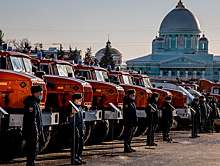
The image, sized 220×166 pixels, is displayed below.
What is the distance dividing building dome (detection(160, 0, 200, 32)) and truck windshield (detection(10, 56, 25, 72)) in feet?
412

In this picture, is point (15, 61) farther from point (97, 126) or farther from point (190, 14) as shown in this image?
point (190, 14)

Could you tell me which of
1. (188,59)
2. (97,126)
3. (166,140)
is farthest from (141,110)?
(188,59)

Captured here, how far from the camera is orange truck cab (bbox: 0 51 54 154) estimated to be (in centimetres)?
1340

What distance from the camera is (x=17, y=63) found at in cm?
1593

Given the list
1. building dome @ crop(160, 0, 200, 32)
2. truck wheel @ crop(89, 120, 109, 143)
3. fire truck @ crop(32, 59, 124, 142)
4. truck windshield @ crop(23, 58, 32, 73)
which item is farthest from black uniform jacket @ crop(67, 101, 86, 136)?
building dome @ crop(160, 0, 200, 32)

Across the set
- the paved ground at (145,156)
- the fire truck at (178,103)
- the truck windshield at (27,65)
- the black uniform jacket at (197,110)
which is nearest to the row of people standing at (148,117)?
the paved ground at (145,156)

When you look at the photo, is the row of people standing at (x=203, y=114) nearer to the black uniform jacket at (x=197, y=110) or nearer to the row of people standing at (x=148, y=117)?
the black uniform jacket at (x=197, y=110)

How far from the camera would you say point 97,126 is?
19703 mm

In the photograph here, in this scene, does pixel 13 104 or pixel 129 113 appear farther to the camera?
pixel 129 113

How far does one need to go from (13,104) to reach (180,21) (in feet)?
422

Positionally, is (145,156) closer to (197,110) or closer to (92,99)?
(92,99)

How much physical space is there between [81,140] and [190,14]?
428ft

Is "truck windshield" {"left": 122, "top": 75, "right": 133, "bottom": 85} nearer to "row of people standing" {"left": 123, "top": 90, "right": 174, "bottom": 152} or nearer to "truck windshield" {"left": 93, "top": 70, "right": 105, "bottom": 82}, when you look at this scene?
"truck windshield" {"left": 93, "top": 70, "right": 105, "bottom": 82}

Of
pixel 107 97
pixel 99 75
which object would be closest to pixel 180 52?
pixel 99 75
